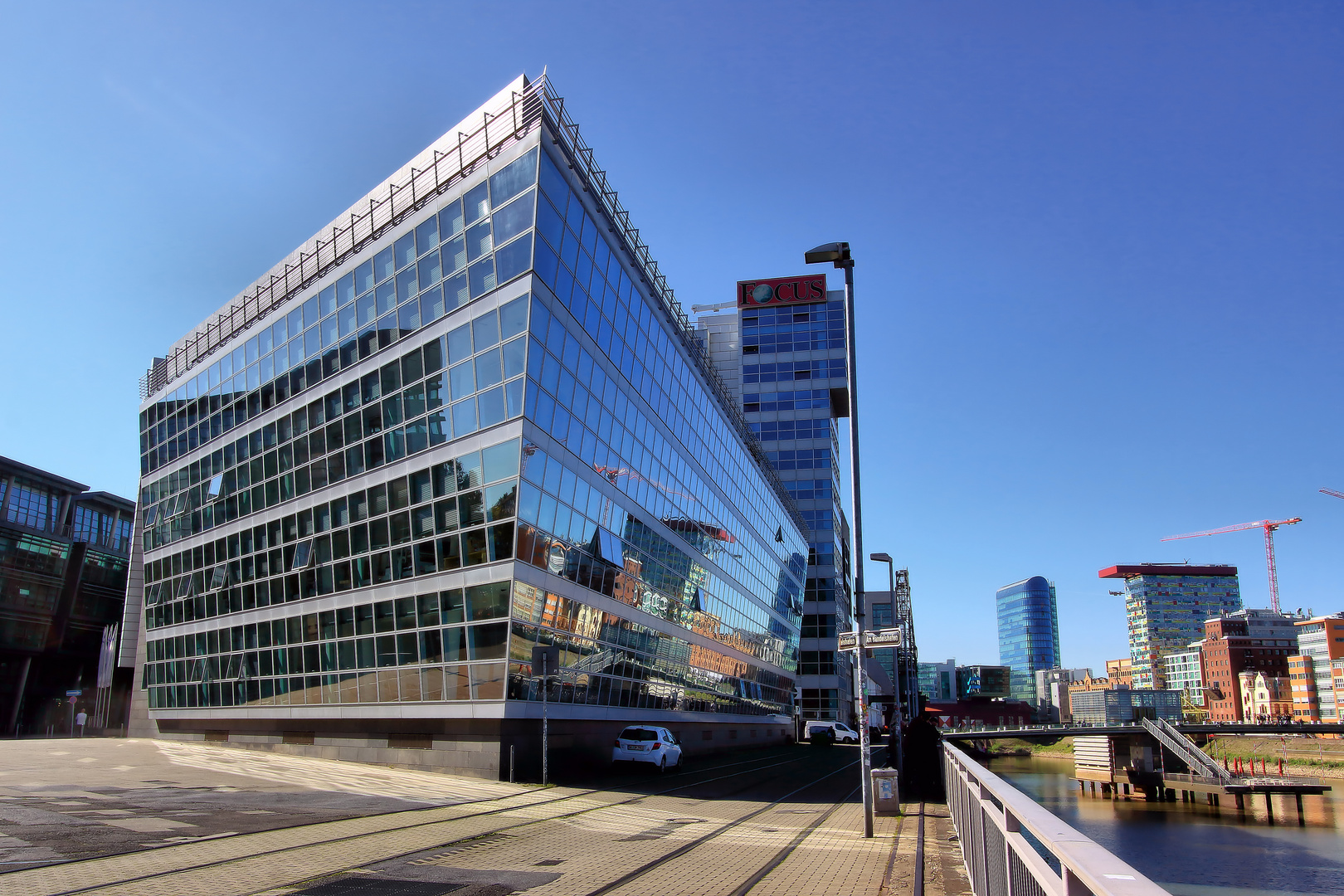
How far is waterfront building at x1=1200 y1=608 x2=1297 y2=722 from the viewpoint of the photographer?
18000 centimetres

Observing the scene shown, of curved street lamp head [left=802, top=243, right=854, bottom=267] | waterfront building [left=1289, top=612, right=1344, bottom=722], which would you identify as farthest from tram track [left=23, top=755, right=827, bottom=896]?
waterfront building [left=1289, top=612, right=1344, bottom=722]

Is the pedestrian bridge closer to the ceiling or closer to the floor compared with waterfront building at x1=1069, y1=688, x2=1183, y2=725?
closer to the ceiling

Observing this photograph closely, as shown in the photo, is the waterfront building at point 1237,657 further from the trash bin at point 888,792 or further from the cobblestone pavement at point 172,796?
the cobblestone pavement at point 172,796

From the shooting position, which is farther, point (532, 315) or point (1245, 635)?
point (1245, 635)

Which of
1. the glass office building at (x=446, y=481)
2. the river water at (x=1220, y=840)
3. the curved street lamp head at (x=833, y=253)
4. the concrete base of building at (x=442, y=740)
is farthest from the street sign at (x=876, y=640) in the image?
the river water at (x=1220, y=840)

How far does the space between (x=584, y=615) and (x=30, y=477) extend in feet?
196

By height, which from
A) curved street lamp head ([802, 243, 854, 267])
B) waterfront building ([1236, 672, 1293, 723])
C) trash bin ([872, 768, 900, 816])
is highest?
curved street lamp head ([802, 243, 854, 267])

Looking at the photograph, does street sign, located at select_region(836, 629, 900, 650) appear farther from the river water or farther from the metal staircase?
the metal staircase

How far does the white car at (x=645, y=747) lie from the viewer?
2812 cm

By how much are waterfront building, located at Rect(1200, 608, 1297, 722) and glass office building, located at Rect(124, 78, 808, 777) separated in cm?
18524

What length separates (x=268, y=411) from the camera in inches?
1427

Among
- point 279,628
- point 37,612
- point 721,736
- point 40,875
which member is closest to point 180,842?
point 40,875

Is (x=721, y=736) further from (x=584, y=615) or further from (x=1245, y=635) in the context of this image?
(x=1245, y=635)

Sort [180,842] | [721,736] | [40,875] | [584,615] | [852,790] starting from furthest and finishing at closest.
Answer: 1. [721,736]
2. [584,615]
3. [852,790]
4. [180,842]
5. [40,875]
